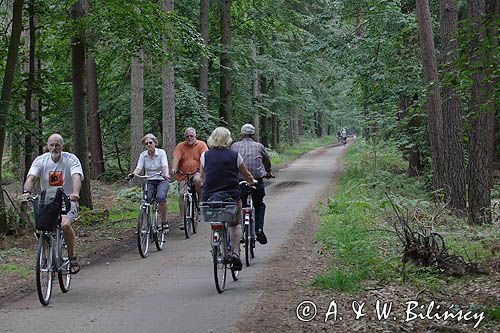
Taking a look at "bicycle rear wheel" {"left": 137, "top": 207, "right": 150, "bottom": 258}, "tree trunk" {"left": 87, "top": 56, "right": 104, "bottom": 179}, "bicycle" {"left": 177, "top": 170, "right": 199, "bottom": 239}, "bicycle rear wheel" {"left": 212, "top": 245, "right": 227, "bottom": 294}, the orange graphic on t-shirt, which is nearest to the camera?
"bicycle rear wheel" {"left": 212, "top": 245, "right": 227, "bottom": 294}

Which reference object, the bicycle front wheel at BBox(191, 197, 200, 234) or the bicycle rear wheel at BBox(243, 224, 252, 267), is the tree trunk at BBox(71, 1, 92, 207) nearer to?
the bicycle front wheel at BBox(191, 197, 200, 234)

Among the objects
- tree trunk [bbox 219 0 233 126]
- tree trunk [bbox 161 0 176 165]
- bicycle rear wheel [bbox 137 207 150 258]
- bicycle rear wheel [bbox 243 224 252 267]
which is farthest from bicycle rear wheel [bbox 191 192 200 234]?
tree trunk [bbox 219 0 233 126]

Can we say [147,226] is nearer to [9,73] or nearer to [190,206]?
[190,206]

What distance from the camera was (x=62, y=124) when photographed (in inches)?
1109

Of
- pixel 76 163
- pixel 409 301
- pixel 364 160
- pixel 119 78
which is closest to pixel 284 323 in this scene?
pixel 409 301

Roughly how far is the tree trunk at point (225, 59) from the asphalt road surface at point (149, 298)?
14.8 meters

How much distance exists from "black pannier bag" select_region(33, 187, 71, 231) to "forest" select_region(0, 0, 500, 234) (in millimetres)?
5470

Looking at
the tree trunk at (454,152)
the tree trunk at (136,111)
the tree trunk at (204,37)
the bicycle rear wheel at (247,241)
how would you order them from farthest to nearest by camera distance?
the tree trunk at (204,37)
the tree trunk at (136,111)
the tree trunk at (454,152)
the bicycle rear wheel at (247,241)

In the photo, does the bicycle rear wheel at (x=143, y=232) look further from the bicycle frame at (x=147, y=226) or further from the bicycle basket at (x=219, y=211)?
the bicycle basket at (x=219, y=211)

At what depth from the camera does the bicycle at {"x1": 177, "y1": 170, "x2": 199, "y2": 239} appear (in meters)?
13.6

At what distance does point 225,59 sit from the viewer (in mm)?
27234

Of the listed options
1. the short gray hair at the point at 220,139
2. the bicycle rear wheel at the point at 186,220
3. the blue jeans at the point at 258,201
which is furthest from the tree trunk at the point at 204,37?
the short gray hair at the point at 220,139

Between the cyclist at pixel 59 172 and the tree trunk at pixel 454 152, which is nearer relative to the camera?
the cyclist at pixel 59 172

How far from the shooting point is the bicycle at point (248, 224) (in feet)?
33.1
